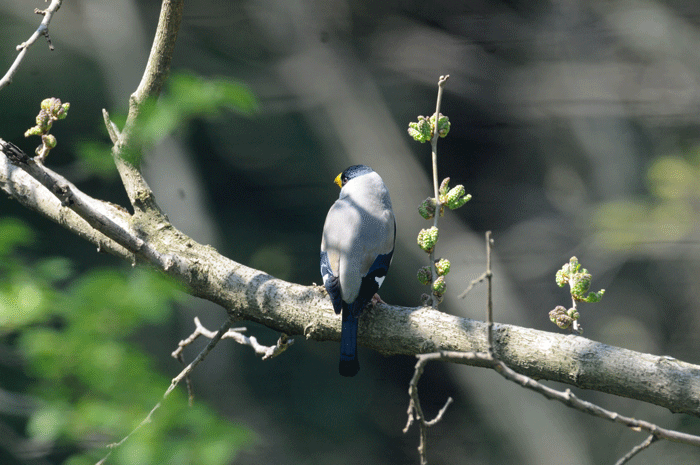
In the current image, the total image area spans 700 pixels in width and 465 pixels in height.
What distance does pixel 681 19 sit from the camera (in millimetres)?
4699

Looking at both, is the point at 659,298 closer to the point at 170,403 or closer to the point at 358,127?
the point at 358,127

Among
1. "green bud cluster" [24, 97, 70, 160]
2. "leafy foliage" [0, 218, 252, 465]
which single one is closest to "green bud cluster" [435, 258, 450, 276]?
"leafy foliage" [0, 218, 252, 465]

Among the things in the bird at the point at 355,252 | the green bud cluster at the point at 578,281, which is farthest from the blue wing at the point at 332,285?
the green bud cluster at the point at 578,281

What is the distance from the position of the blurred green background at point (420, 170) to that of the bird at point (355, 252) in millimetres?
2358

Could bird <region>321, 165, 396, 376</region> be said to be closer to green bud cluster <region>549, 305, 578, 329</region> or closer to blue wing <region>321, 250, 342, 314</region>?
blue wing <region>321, 250, 342, 314</region>

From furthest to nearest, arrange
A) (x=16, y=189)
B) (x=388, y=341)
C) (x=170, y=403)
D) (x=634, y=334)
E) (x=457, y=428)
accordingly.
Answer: (x=457, y=428), (x=634, y=334), (x=16, y=189), (x=388, y=341), (x=170, y=403)

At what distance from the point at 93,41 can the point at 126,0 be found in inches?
20.8

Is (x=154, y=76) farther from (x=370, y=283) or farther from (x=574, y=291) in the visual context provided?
(x=574, y=291)

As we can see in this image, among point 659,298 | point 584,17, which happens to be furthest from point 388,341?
point 584,17

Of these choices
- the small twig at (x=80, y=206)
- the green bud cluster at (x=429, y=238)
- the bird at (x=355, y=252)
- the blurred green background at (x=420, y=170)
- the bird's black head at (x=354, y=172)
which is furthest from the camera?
the blurred green background at (x=420, y=170)

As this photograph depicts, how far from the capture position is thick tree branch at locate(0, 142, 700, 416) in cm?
144

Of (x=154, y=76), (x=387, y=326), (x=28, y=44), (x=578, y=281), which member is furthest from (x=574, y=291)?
(x=28, y=44)

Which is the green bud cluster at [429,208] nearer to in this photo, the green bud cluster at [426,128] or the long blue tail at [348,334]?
the green bud cluster at [426,128]

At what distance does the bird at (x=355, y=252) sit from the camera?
182 centimetres
